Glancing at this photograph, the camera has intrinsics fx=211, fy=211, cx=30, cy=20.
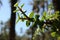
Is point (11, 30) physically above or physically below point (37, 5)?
below

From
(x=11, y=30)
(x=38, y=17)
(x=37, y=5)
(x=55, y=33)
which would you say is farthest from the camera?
(x=37, y=5)

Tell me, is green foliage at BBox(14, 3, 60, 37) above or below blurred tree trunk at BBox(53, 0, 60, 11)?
below

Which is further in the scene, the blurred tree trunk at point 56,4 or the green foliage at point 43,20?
the blurred tree trunk at point 56,4

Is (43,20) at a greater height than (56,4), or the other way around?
(56,4)

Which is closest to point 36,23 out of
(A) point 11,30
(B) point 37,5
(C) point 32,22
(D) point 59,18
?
(C) point 32,22

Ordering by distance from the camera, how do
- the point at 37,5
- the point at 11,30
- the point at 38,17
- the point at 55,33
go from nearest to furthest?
the point at 38,17
the point at 55,33
the point at 11,30
the point at 37,5

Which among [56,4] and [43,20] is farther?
[56,4]

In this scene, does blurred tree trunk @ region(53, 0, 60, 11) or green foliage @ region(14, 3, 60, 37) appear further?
blurred tree trunk @ region(53, 0, 60, 11)

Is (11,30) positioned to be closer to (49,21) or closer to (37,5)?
(49,21)

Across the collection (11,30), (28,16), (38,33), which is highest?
(28,16)

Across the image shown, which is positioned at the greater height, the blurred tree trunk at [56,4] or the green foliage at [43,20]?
the blurred tree trunk at [56,4]

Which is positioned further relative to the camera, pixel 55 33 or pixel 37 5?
pixel 37 5

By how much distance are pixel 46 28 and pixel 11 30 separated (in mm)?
12595

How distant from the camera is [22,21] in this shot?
3.70 feet
